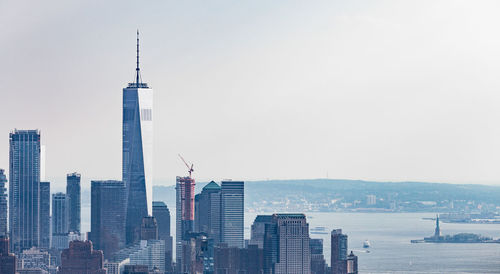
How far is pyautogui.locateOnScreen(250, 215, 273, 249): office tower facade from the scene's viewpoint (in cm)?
3878

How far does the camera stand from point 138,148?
51125 mm

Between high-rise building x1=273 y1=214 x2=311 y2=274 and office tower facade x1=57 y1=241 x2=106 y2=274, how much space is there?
5.97 metres

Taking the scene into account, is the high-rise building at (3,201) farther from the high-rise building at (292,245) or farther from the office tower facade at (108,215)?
the high-rise building at (292,245)

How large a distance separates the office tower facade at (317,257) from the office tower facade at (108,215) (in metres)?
9.19

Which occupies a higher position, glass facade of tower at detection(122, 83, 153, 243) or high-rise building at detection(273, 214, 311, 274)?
glass facade of tower at detection(122, 83, 153, 243)

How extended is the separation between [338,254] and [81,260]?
8814 mm

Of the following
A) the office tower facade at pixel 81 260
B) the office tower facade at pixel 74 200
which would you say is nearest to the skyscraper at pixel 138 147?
the office tower facade at pixel 74 200

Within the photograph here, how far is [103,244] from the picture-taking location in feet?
149

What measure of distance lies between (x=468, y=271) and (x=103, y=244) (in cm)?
1418

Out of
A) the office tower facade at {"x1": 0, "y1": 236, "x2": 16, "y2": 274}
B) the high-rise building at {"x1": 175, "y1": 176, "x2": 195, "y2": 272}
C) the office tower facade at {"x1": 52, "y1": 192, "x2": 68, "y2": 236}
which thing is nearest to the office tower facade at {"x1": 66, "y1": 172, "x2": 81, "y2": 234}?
the office tower facade at {"x1": 52, "y1": 192, "x2": 68, "y2": 236}

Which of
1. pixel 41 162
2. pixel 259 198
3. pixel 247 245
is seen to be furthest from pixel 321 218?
pixel 247 245

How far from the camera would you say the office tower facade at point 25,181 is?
49781 mm

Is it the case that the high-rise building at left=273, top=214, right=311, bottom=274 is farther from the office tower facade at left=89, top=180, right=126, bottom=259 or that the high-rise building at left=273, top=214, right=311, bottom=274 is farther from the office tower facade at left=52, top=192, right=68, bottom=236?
the office tower facade at left=52, top=192, right=68, bottom=236

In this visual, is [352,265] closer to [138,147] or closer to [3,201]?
[138,147]
